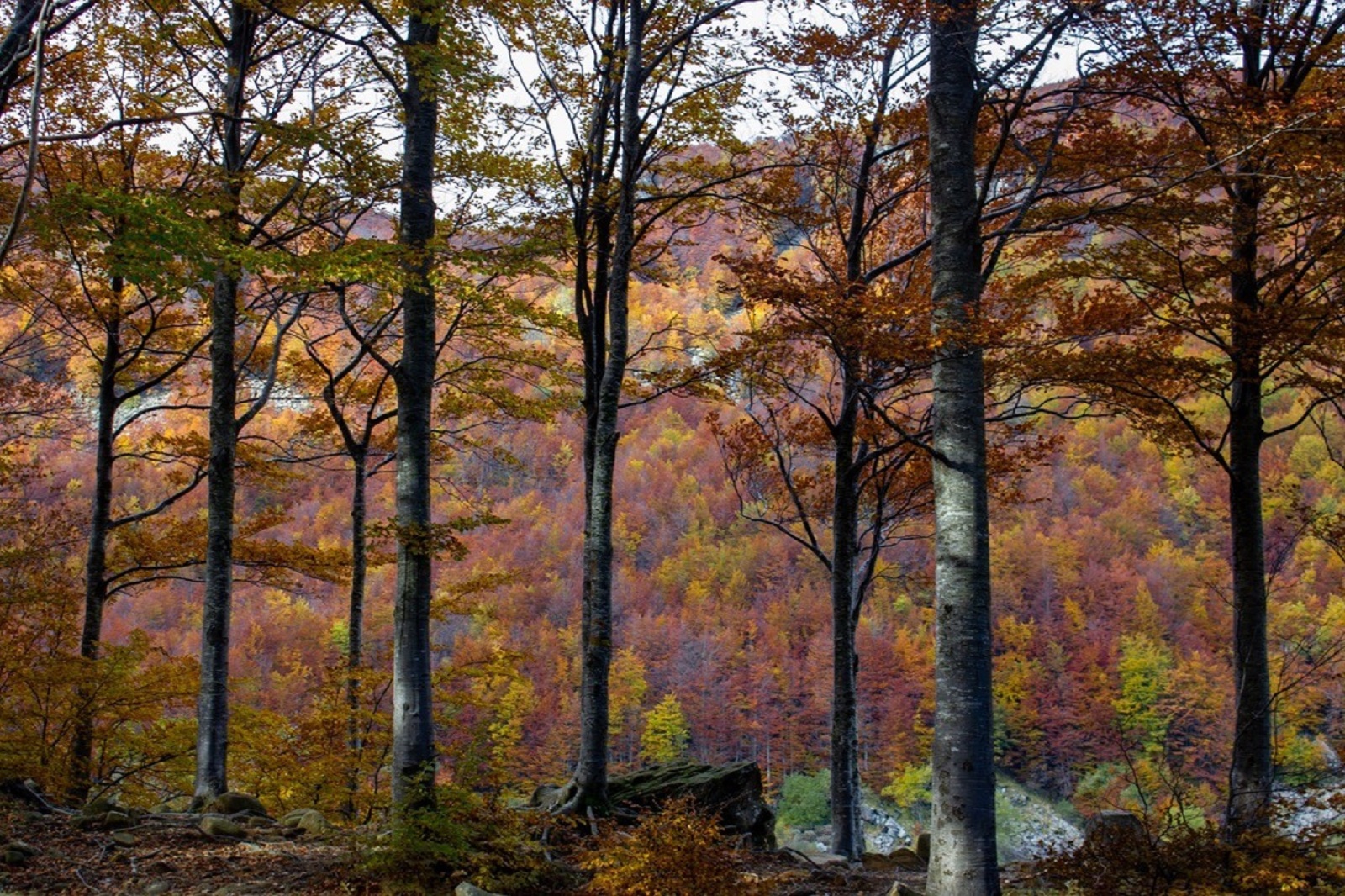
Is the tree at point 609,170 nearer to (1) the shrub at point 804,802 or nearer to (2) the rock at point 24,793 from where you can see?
(2) the rock at point 24,793

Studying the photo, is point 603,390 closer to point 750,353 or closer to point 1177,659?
point 750,353

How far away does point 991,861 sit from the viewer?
4754 millimetres

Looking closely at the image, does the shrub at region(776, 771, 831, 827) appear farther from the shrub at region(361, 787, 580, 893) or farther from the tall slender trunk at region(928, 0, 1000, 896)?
the tall slender trunk at region(928, 0, 1000, 896)

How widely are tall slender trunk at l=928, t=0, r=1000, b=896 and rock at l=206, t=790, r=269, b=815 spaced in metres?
5.79

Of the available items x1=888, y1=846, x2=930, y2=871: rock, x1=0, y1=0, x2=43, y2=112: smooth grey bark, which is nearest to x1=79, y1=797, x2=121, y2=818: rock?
x1=0, y1=0, x2=43, y2=112: smooth grey bark

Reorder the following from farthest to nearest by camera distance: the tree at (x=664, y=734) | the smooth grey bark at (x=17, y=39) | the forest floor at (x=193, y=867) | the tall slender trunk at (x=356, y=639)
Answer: the tree at (x=664, y=734)
the tall slender trunk at (x=356, y=639)
the forest floor at (x=193, y=867)
the smooth grey bark at (x=17, y=39)

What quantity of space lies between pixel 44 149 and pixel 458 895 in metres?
9.71

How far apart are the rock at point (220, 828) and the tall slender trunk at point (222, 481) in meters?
1.79

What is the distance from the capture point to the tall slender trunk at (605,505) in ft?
25.2

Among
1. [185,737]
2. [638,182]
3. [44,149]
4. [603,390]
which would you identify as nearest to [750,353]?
[603,390]

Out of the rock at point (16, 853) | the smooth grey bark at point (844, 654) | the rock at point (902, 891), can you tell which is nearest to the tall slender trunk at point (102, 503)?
the rock at point (16, 853)

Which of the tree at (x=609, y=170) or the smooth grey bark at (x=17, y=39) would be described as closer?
the smooth grey bark at (x=17, y=39)

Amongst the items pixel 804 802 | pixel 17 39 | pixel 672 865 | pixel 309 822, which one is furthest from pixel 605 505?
pixel 804 802

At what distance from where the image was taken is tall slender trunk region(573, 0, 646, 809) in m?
7.69
